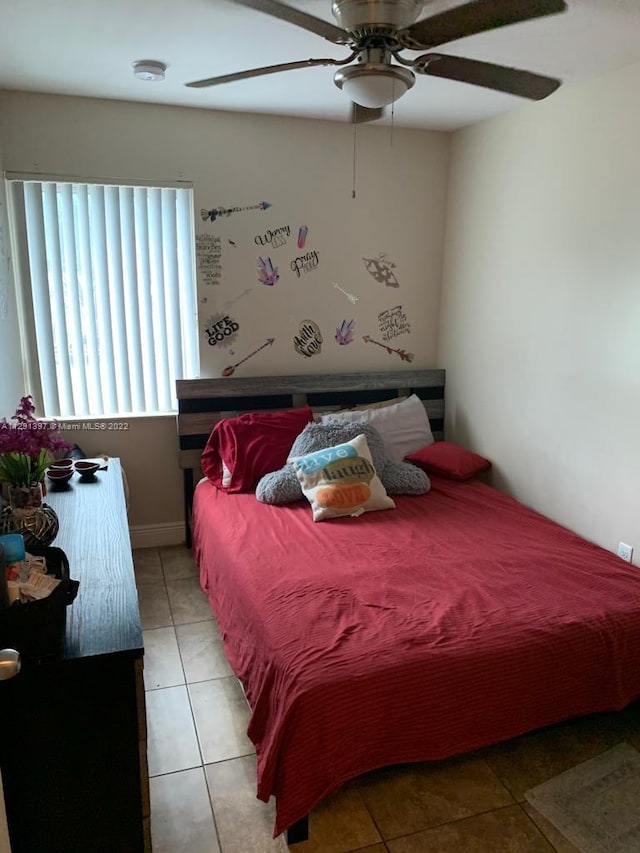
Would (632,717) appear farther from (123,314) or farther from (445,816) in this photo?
(123,314)

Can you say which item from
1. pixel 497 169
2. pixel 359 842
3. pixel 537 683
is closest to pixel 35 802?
pixel 359 842

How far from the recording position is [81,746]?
1465 mm

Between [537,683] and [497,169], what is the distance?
261 cm

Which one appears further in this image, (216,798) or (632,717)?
(632,717)

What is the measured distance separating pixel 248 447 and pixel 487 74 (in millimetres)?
2054

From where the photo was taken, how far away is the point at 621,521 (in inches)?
107

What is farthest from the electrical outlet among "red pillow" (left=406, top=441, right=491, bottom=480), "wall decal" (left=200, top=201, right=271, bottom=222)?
"wall decal" (left=200, top=201, right=271, bottom=222)

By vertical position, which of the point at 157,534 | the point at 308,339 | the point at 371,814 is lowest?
the point at 371,814

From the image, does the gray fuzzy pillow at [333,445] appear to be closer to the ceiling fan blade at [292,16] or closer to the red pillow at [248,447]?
the red pillow at [248,447]

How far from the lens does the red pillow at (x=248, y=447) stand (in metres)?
3.30

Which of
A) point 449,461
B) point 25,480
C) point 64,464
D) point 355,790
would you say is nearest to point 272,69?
point 25,480

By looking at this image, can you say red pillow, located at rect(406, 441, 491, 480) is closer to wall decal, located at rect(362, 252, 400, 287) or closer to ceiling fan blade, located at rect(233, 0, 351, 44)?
wall decal, located at rect(362, 252, 400, 287)

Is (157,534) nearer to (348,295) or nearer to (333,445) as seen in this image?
(333,445)

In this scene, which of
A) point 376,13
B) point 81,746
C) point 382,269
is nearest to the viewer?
point 81,746
